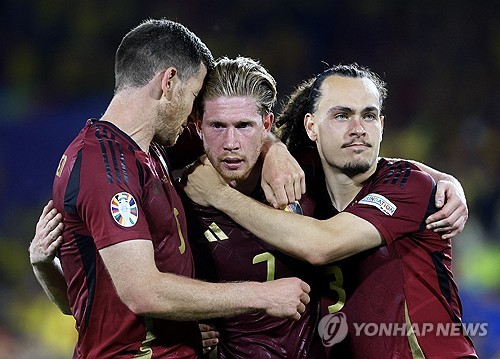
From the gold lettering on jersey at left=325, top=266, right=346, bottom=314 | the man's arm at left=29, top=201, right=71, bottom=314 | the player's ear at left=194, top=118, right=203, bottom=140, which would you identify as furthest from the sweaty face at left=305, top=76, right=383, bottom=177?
the man's arm at left=29, top=201, right=71, bottom=314

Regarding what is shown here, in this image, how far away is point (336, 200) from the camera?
3699 millimetres

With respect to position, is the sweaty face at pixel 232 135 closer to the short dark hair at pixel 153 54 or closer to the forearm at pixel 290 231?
the forearm at pixel 290 231

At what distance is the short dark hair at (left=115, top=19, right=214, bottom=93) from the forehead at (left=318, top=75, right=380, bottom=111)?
86 cm

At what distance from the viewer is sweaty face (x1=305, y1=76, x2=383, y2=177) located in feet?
11.6

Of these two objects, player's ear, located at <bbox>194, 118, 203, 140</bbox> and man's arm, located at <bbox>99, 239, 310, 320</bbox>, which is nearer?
man's arm, located at <bbox>99, 239, 310, 320</bbox>

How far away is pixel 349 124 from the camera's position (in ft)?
11.8

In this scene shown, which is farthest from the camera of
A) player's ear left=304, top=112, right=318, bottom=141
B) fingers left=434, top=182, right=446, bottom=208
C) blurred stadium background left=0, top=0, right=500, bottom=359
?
blurred stadium background left=0, top=0, right=500, bottom=359

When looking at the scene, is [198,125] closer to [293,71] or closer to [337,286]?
[337,286]

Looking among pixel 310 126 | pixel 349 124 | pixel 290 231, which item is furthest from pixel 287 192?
pixel 310 126

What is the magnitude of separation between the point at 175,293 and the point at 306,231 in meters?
0.81

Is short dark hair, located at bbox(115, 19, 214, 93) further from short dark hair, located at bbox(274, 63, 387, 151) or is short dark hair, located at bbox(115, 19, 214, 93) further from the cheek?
short dark hair, located at bbox(274, 63, 387, 151)

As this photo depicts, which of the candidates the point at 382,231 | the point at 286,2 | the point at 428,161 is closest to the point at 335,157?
the point at 382,231

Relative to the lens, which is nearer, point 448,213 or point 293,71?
point 448,213

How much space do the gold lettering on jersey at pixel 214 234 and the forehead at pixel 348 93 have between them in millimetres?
818
